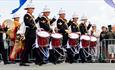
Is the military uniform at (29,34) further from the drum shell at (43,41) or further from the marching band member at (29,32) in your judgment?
the drum shell at (43,41)

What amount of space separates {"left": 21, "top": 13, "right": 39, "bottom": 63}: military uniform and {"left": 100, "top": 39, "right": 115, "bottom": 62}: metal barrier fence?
3.48 meters

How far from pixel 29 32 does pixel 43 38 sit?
505 millimetres

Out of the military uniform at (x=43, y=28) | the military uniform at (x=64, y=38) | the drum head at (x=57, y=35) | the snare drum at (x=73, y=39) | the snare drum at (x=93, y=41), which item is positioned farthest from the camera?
the snare drum at (x=93, y=41)

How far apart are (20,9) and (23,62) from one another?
9.77 feet

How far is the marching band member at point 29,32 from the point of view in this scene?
17.7 metres

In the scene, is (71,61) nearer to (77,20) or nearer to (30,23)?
(77,20)

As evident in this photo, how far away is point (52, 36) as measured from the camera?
18891 mm

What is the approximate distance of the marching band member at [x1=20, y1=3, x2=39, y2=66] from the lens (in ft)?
58.1

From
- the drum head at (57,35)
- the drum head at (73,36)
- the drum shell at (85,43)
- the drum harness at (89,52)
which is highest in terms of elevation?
the drum head at (57,35)

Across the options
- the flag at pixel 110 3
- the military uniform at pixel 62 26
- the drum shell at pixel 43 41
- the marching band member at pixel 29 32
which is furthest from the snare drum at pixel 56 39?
the flag at pixel 110 3

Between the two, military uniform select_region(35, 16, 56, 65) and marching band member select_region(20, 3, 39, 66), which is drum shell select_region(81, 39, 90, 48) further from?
marching band member select_region(20, 3, 39, 66)

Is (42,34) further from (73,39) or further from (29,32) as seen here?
(73,39)

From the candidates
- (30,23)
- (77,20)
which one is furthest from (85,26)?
(30,23)

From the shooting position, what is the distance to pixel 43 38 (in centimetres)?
1809
